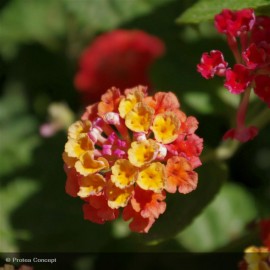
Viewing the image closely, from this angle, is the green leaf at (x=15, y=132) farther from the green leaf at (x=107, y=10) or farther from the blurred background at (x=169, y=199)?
the green leaf at (x=107, y=10)

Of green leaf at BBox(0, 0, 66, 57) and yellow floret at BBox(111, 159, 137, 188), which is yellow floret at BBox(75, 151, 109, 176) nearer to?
yellow floret at BBox(111, 159, 137, 188)

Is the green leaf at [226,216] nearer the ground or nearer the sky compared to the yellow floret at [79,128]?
nearer the ground

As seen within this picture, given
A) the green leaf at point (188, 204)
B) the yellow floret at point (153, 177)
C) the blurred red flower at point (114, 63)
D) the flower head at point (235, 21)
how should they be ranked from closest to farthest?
the yellow floret at point (153, 177), the flower head at point (235, 21), the green leaf at point (188, 204), the blurred red flower at point (114, 63)

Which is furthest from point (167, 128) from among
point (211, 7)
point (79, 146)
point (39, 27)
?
point (39, 27)

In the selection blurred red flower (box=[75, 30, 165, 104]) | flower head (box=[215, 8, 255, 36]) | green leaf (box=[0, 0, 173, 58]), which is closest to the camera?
flower head (box=[215, 8, 255, 36])

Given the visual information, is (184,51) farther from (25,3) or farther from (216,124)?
(25,3)

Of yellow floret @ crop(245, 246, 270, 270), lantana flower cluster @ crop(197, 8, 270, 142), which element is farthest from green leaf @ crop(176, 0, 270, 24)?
yellow floret @ crop(245, 246, 270, 270)

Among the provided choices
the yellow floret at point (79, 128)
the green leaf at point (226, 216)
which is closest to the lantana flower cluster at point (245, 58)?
the yellow floret at point (79, 128)

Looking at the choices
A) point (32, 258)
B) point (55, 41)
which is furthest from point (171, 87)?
point (55, 41)
